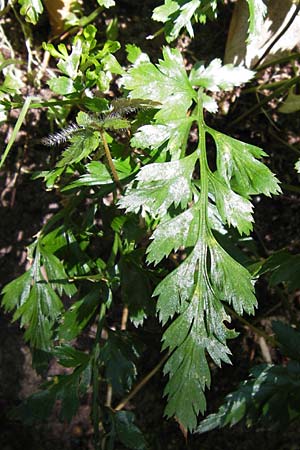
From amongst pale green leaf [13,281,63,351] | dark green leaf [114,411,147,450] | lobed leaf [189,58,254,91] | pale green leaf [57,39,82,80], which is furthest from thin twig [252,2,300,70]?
dark green leaf [114,411,147,450]

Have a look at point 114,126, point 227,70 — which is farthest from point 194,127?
point 114,126

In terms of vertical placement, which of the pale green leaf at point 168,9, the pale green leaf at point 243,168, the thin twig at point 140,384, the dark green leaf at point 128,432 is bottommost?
the dark green leaf at point 128,432

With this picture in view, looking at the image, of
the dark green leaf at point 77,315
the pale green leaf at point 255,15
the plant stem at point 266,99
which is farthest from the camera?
the plant stem at point 266,99

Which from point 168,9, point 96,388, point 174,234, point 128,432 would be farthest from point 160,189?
point 128,432

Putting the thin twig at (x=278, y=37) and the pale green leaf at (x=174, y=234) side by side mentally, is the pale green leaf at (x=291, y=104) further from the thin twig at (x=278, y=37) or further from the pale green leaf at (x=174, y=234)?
the pale green leaf at (x=174, y=234)

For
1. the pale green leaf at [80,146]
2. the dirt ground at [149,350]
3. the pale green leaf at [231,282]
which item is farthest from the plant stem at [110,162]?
the dirt ground at [149,350]

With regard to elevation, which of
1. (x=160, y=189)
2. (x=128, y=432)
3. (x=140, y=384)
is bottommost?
(x=128, y=432)

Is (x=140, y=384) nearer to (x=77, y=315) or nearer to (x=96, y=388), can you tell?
(x=96, y=388)

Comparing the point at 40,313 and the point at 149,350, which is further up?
the point at 40,313

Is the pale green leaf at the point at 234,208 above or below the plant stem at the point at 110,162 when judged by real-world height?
below

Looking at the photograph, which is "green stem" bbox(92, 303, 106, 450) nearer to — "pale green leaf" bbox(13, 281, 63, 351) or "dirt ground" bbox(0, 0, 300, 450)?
"pale green leaf" bbox(13, 281, 63, 351)

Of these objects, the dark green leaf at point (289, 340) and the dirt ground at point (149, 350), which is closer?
the dark green leaf at point (289, 340)

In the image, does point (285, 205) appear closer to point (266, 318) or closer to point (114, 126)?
point (266, 318)
